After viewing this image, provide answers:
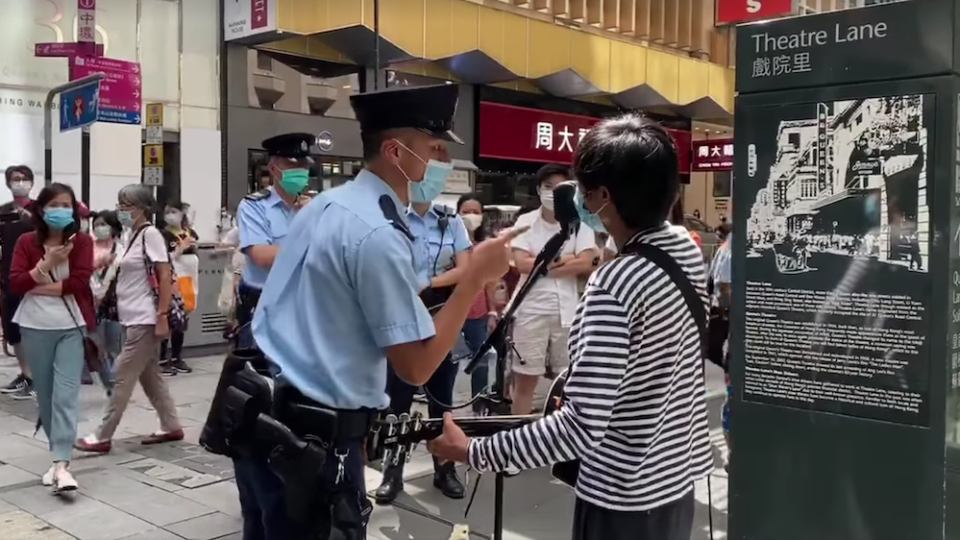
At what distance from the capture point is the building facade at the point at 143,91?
11.6 meters

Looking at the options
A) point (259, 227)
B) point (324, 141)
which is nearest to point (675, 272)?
point (259, 227)

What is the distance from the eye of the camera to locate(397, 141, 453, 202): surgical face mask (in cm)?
250

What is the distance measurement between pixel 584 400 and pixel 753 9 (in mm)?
6131

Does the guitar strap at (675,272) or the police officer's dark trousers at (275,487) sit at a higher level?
the guitar strap at (675,272)

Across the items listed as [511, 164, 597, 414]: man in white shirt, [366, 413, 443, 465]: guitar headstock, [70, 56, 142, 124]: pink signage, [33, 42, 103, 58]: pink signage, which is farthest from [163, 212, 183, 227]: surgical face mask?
[366, 413, 443, 465]: guitar headstock

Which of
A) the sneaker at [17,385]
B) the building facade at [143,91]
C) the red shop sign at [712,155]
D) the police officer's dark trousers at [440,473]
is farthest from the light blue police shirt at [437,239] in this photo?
the red shop sign at [712,155]

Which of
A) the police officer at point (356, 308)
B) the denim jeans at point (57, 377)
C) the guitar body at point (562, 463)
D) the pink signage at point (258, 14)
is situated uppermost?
the pink signage at point (258, 14)

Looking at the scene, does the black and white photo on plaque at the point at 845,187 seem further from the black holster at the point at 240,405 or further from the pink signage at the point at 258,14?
the pink signage at the point at 258,14

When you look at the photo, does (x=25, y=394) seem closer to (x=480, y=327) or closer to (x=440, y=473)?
(x=480, y=327)

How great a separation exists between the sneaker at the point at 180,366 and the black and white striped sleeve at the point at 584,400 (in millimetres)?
8115

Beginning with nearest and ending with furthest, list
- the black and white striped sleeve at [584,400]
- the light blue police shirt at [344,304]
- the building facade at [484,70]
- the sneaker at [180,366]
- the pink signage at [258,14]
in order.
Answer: the black and white striped sleeve at [584,400] < the light blue police shirt at [344,304] < the sneaker at [180,366] < the pink signage at [258,14] < the building facade at [484,70]

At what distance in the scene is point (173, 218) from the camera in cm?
1063

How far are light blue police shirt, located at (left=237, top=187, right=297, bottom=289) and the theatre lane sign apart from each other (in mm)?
2759

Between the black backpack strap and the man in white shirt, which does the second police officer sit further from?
the black backpack strap
